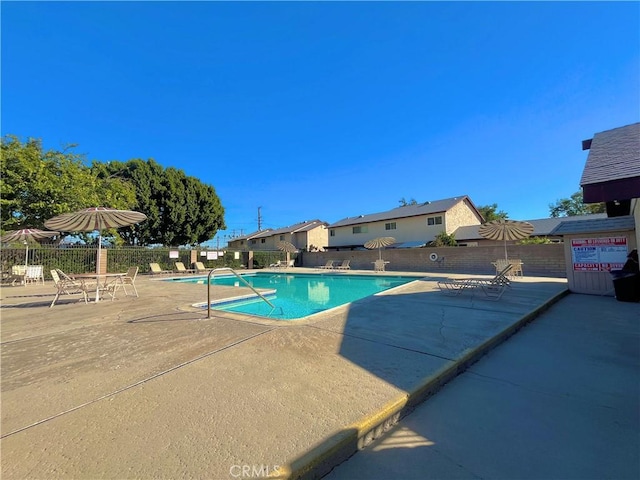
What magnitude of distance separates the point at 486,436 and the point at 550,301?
6.69m

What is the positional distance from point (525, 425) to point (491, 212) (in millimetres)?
45962

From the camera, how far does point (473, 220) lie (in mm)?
31312

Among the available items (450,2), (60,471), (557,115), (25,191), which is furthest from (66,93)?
(557,115)

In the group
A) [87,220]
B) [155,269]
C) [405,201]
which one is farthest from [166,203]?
[405,201]

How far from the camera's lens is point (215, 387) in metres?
2.75

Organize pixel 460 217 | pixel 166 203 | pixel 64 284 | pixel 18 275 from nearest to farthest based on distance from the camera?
1. pixel 64 284
2. pixel 18 275
3. pixel 166 203
4. pixel 460 217

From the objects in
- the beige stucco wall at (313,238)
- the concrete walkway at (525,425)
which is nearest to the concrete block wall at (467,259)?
the beige stucco wall at (313,238)

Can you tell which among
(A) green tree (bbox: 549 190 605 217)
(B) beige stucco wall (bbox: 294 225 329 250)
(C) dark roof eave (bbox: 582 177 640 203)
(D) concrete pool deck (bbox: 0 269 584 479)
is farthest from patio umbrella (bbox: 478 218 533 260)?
(A) green tree (bbox: 549 190 605 217)

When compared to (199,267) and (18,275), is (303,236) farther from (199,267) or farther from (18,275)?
(18,275)

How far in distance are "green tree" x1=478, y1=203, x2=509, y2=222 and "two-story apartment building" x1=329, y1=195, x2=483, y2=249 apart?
34.6ft

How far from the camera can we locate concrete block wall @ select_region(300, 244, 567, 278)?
51.1 feet

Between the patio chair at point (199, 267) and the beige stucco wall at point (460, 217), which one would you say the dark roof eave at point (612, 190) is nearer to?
the patio chair at point (199, 267)

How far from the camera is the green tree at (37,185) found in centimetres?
1515

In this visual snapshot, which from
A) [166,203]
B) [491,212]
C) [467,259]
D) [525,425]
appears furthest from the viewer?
[491,212]
